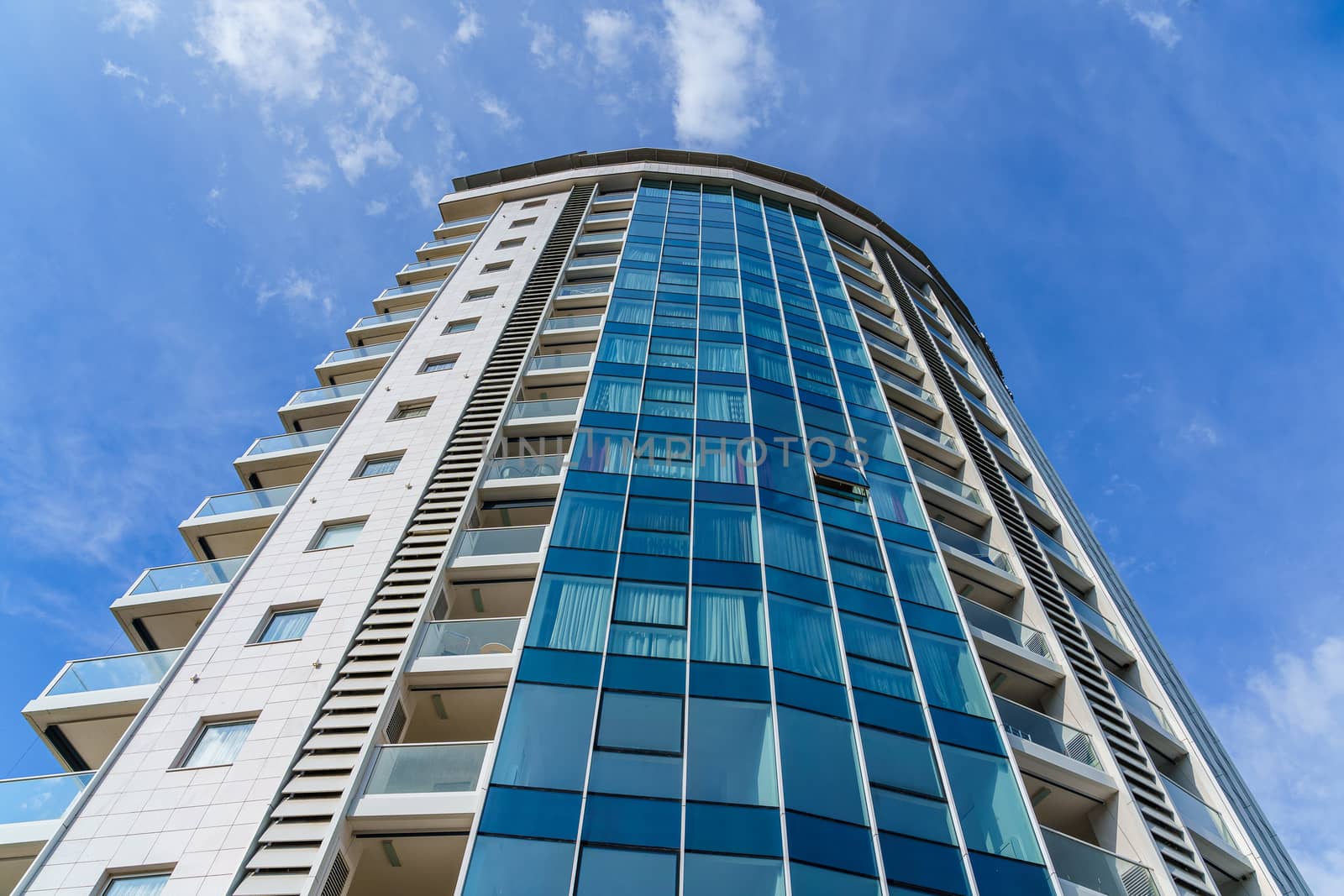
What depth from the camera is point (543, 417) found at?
83.9 feet

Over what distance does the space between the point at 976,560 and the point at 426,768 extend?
49.7 feet

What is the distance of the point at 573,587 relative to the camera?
19.5m

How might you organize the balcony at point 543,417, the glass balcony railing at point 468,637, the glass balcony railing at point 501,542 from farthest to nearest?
the balcony at point 543,417 → the glass balcony railing at point 501,542 → the glass balcony railing at point 468,637

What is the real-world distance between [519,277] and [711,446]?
571 inches

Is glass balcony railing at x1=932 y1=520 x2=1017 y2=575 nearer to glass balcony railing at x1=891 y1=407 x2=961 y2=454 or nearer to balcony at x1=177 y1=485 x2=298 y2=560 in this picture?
glass balcony railing at x1=891 y1=407 x2=961 y2=454

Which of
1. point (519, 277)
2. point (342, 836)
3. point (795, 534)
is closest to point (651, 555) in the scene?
point (795, 534)

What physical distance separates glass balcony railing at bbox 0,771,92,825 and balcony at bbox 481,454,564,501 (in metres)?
10.3

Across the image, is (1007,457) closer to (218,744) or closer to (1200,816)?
(1200,816)

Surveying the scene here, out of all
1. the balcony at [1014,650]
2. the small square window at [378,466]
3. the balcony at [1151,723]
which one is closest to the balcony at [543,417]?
the small square window at [378,466]

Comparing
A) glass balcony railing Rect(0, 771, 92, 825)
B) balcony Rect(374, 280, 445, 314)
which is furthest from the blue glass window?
balcony Rect(374, 280, 445, 314)

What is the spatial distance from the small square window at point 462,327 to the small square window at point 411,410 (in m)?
4.75

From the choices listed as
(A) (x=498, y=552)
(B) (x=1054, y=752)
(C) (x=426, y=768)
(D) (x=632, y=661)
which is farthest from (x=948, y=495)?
(C) (x=426, y=768)

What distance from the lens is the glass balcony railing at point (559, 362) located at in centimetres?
2826

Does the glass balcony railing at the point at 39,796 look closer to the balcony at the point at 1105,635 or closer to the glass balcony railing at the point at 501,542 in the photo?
the glass balcony railing at the point at 501,542
